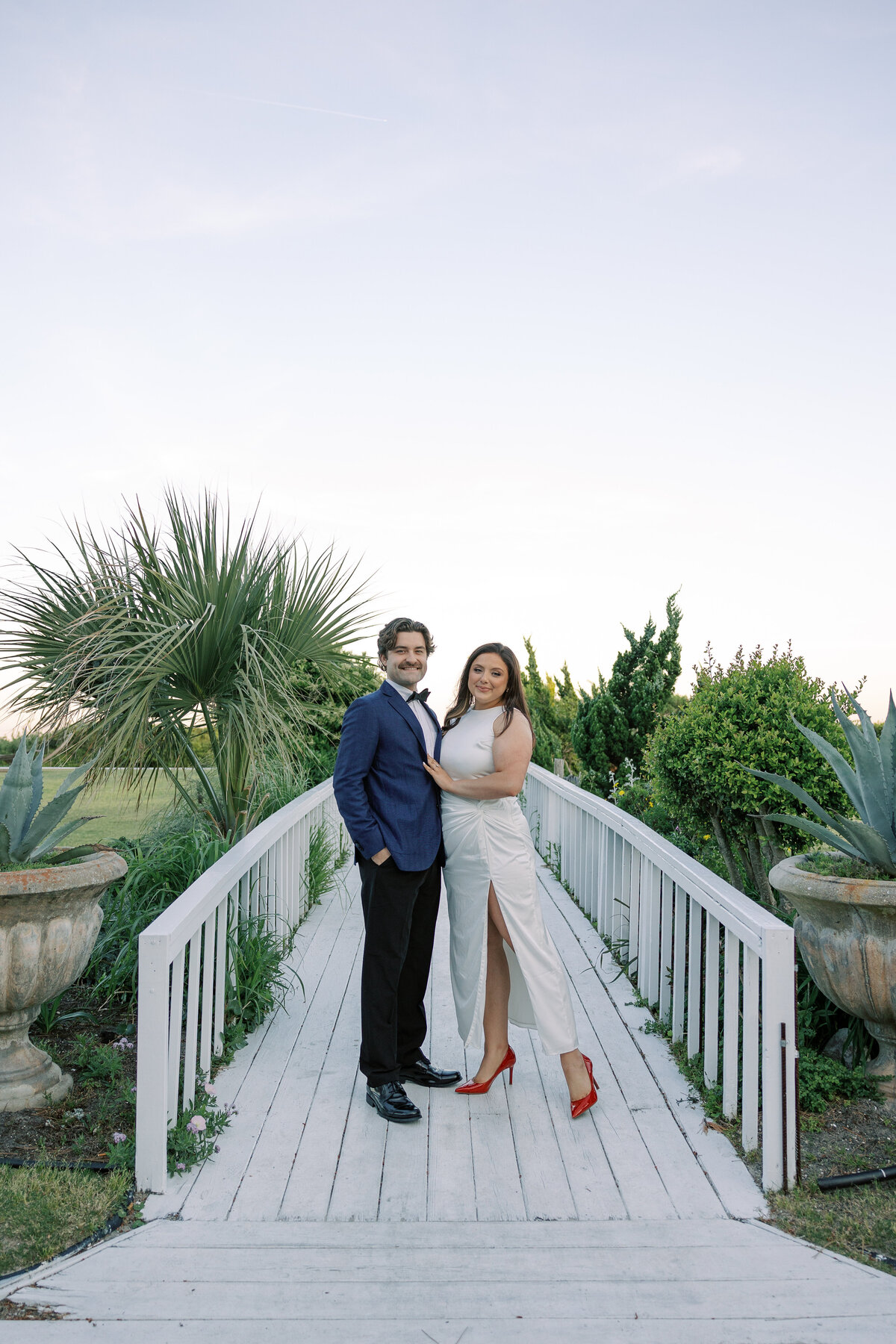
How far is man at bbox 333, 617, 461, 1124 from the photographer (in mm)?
3146

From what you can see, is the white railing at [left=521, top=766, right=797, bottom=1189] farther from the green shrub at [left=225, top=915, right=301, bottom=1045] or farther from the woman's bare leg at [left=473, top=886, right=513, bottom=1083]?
the green shrub at [left=225, top=915, right=301, bottom=1045]

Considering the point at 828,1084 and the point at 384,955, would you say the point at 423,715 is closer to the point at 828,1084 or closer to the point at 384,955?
the point at 384,955

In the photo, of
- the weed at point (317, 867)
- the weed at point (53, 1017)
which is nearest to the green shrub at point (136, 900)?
the weed at point (53, 1017)

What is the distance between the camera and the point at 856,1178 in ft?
8.77

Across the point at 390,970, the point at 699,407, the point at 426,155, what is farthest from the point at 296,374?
the point at 390,970

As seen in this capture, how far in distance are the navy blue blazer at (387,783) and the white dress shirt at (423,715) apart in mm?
49

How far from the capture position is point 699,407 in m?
10.2

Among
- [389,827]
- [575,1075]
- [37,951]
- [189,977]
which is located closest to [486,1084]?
[575,1075]

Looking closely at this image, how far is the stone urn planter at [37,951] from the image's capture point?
3.21 m

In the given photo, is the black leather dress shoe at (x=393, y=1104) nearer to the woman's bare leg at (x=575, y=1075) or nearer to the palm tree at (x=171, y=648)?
the woman's bare leg at (x=575, y=1075)

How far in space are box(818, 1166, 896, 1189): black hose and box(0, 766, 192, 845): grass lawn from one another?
12.9ft

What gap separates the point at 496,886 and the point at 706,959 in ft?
2.90

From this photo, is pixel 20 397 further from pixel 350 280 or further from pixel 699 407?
pixel 699 407

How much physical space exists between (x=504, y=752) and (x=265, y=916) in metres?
1.83
